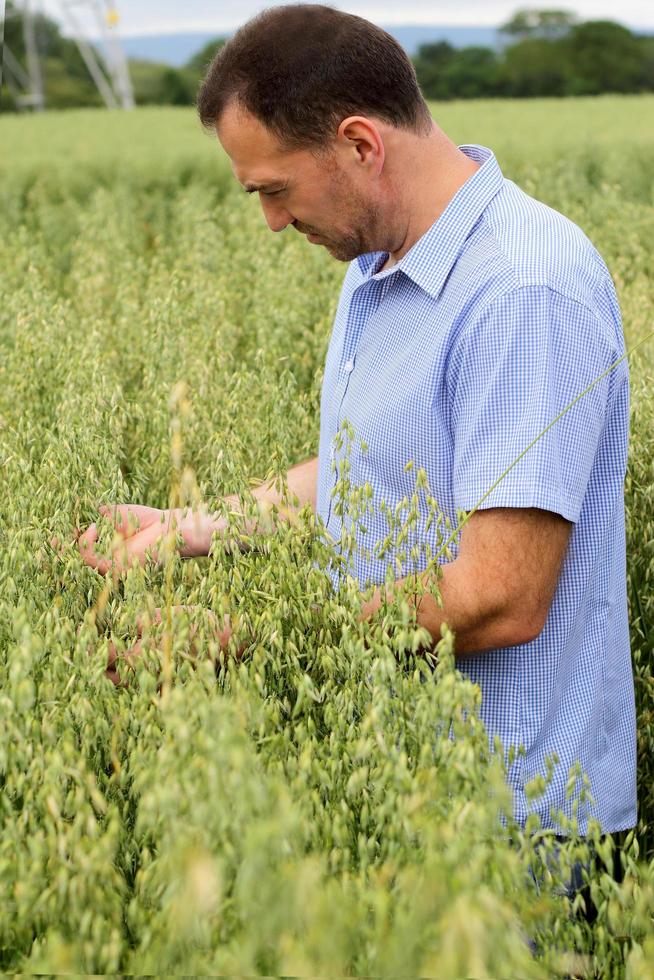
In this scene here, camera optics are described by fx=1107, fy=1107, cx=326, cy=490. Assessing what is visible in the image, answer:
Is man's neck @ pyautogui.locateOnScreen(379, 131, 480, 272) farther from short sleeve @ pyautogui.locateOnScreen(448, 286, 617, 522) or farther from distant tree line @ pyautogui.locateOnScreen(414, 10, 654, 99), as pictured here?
distant tree line @ pyautogui.locateOnScreen(414, 10, 654, 99)

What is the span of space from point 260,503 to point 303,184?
623mm

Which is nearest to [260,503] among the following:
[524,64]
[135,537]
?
[135,537]

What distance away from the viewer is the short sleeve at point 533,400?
1.81 meters

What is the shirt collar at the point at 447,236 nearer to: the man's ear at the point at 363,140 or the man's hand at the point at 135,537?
the man's ear at the point at 363,140

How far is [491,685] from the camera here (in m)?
2.06

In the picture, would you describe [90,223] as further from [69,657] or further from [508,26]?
[508,26]

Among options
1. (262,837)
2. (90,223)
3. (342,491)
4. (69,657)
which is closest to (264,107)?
(342,491)

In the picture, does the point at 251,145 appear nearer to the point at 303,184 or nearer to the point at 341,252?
the point at 303,184

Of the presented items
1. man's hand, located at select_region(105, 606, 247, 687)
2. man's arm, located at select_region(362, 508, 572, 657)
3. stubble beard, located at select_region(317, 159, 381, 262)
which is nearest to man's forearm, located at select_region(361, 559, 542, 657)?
man's arm, located at select_region(362, 508, 572, 657)

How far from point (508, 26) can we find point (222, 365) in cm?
4778

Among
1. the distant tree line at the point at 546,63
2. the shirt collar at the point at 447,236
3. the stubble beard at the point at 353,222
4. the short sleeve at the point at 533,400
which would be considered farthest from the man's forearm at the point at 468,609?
the distant tree line at the point at 546,63

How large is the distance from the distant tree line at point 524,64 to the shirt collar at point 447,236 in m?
40.7

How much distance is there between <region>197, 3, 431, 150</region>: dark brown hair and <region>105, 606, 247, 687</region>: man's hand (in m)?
0.94

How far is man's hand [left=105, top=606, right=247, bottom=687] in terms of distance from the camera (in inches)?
65.0
